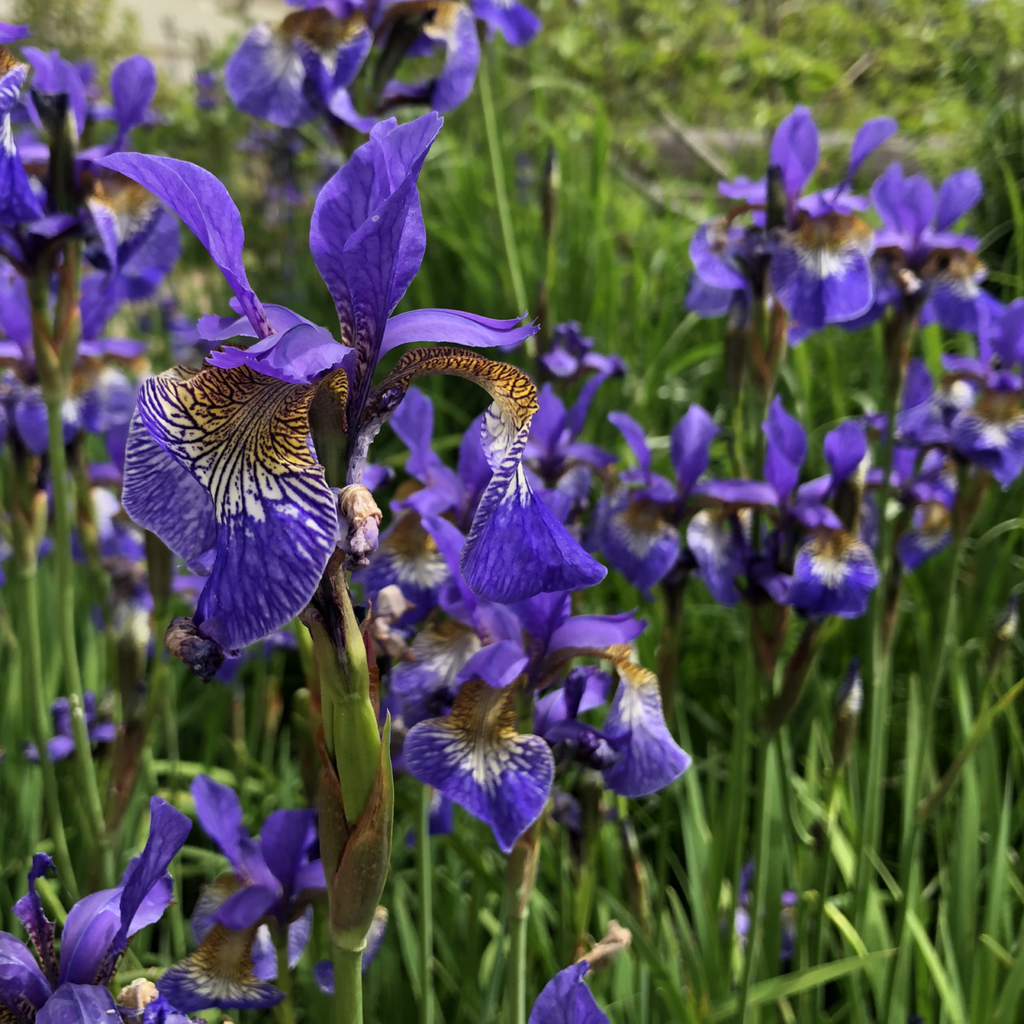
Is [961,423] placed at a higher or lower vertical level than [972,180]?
lower

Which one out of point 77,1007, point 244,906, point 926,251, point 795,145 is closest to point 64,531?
point 244,906

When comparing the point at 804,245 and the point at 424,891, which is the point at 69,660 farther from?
the point at 804,245

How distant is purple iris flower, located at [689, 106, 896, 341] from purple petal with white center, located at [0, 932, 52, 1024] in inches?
64.0

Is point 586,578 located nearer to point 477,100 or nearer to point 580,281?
point 580,281

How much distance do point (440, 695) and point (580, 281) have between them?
11.0 feet

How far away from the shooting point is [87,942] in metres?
0.88

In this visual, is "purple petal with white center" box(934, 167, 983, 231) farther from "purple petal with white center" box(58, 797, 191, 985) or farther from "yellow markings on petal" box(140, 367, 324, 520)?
"purple petal with white center" box(58, 797, 191, 985)

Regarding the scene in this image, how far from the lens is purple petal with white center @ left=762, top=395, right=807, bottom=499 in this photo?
1.70 meters

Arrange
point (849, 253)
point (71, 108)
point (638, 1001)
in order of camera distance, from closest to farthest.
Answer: point (71, 108) < point (638, 1001) < point (849, 253)

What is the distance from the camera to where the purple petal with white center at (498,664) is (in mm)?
1039

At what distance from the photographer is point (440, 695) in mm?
1212

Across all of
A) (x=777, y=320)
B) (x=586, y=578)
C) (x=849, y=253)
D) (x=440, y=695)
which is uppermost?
(x=849, y=253)

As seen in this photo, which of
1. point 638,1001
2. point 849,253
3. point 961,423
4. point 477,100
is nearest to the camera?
point 638,1001

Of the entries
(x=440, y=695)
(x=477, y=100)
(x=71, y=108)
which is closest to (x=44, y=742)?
(x=440, y=695)
